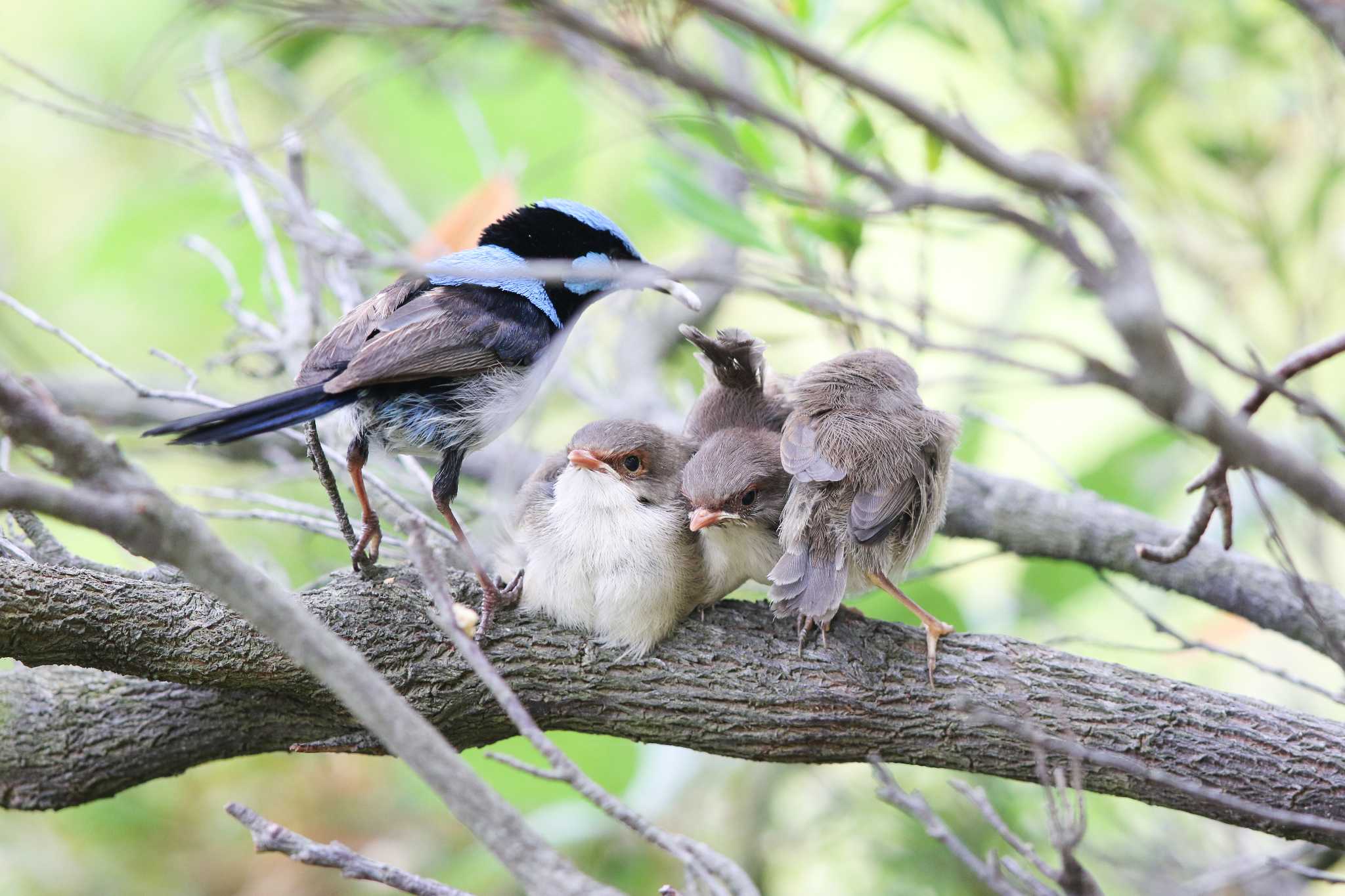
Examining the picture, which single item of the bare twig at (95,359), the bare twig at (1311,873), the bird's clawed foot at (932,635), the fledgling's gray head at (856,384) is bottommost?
the bare twig at (1311,873)

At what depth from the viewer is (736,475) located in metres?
2.75

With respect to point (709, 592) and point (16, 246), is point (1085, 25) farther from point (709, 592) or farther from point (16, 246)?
point (16, 246)

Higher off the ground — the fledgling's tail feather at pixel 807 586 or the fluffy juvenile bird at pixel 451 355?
the fluffy juvenile bird at pixel 451 355

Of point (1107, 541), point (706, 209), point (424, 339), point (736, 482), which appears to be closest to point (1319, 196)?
point (1107, 541)

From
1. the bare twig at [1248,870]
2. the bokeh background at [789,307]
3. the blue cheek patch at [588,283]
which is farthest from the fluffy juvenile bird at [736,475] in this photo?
the bare twig at [1248,870]

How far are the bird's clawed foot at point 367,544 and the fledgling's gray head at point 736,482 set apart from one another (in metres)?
0.70

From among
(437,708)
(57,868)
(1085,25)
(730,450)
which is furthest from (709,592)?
(1085,25)

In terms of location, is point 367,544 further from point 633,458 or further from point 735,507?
point 735,507

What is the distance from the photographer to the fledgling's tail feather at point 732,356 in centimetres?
305

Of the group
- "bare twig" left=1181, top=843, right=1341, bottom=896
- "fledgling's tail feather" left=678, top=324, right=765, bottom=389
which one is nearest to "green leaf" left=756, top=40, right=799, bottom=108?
"fledgling's tail feather" left=678, top=324, right=765, bottom=389

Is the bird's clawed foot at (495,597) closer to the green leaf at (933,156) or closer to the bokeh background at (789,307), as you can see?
the bokeh background at (789,307)

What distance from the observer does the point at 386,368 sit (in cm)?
269

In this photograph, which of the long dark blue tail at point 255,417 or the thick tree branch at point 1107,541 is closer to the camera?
the long dark blue tail at point 255,417

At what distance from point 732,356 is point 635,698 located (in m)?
0.92
